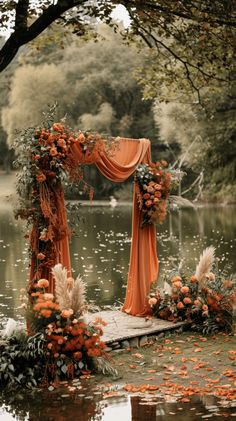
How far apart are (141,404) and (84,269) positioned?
11.2m

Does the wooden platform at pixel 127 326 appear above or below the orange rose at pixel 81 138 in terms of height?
below

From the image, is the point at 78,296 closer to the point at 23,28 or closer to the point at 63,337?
the point at 63,337

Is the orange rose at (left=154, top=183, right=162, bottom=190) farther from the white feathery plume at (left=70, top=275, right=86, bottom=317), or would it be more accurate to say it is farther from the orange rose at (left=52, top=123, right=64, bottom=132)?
the white feathery plume at (left=70, top=275, right=86, bottom=317)

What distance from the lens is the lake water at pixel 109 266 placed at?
21.7 feet

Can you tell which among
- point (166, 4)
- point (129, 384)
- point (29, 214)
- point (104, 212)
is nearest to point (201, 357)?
point (129, 384)

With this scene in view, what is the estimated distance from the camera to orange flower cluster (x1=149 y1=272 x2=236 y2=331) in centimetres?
1013

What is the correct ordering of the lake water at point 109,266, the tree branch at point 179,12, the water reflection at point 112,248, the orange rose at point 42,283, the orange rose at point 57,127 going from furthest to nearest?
1. the water reflection at point 112,248
2. the tree branch at point 179,12
3. the orange rose at point 57,127
4. the orange rose at point 42,283
5. the lake water at point 109,266

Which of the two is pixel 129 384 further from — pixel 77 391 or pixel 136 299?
pixel 136 299

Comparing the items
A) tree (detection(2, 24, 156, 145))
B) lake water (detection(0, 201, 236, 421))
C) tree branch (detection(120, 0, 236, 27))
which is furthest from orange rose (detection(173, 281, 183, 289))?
tree (detection(2, 24, 156, 145))

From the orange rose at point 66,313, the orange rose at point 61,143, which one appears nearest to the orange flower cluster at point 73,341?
the orange rose at point 66,313

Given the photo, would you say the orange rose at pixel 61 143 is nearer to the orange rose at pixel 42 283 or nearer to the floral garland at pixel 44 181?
the floral garland at pixel 44 181

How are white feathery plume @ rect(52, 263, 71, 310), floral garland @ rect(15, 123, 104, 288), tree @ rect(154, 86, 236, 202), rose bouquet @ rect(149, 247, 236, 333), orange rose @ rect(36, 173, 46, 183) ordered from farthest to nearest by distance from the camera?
tree @ rect(154, 86, 236, 202), rose bouquet @ rect(149, 247, 236, 333), floral garland @ rect(15, 123, 104, 288), orange rose @ rect(36, 173, 46, 183), white feathery plume @ rect(52, 263, 71, 310)

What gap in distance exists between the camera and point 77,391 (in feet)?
24.4

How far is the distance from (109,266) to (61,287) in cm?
1040
